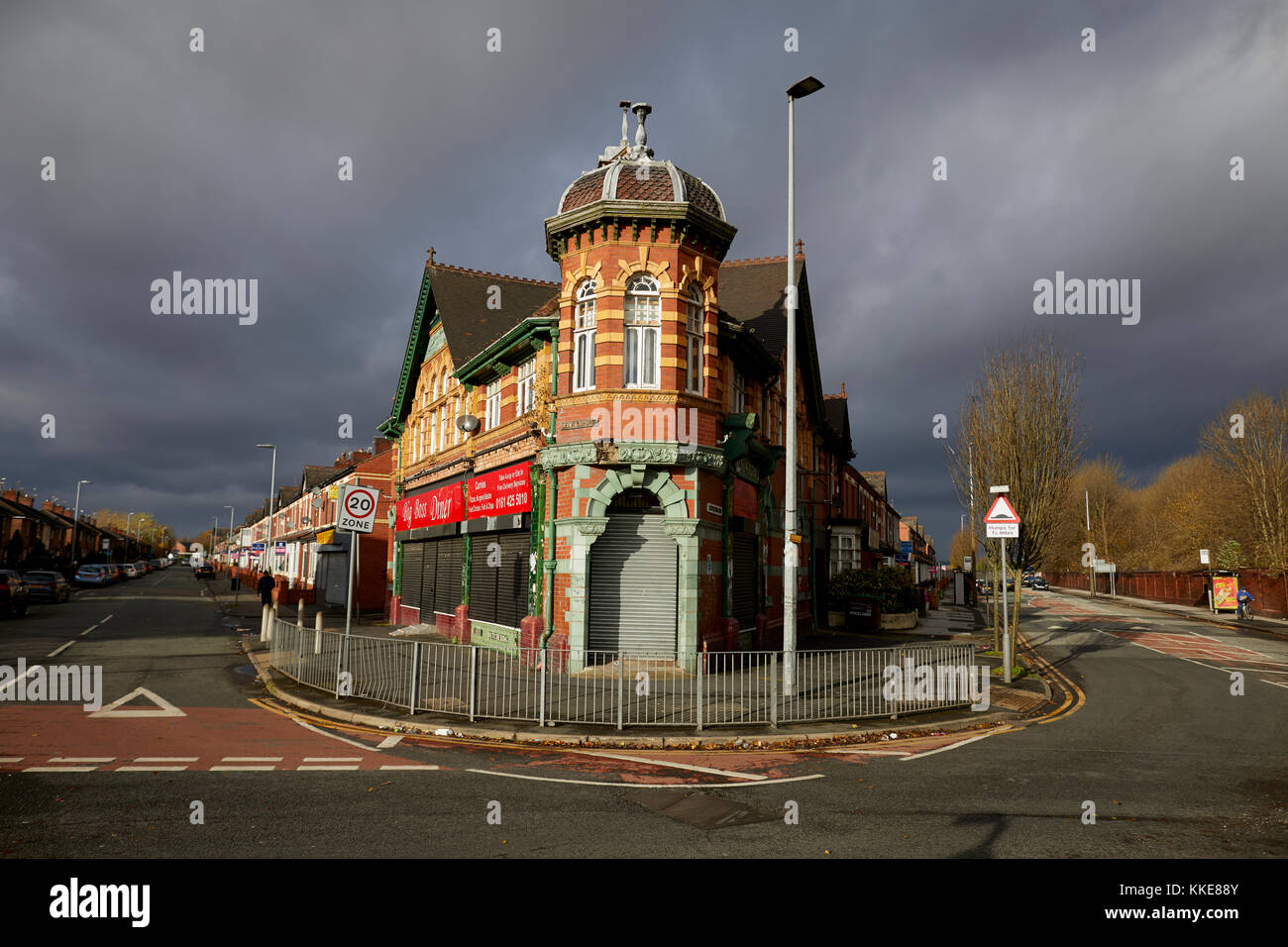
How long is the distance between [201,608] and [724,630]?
28.4 metres

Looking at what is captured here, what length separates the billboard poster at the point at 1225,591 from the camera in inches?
1469

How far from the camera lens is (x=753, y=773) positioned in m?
8.52

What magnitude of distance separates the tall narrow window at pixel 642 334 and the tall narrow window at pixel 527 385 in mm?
3619

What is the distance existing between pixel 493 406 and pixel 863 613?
17077 millimetres

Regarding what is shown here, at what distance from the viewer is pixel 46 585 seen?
34625 millimetres

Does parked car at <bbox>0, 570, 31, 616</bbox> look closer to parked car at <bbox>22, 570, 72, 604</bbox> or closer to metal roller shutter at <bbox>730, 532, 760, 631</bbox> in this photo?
parked car at <bbox>22, 570, 72, 604</bbox>

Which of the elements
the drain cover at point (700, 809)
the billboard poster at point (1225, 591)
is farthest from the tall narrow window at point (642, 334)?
the billboard poster at point (1225, 591)

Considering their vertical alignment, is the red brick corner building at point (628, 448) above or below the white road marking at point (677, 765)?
above

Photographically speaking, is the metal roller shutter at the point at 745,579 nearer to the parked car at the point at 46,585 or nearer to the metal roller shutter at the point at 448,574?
the metal roller shutter at the point at 448,574

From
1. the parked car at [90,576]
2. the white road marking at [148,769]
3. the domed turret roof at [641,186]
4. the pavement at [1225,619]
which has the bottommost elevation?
A: the pavement at [1225,619]

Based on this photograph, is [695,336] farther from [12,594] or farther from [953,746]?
[12,594]

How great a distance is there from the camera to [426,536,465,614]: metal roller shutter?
912 inches
